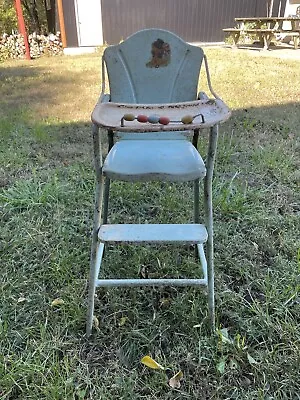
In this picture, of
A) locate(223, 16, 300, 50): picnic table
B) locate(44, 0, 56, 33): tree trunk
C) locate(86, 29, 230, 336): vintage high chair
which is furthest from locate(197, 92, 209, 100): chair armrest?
locate(44, 0, 56, 33): tree trunk

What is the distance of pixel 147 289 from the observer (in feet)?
4.97

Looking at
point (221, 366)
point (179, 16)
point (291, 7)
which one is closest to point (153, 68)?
point (221, 366)

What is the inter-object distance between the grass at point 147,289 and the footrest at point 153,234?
0.35 metres

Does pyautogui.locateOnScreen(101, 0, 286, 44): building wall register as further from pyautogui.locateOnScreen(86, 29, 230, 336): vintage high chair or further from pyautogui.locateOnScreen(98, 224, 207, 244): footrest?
pyautogui.locateOnScreen(98, 224, 207, 244): footrest

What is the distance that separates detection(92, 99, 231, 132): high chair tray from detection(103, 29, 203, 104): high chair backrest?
318 millimetres

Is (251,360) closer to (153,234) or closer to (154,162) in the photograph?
(153,234)

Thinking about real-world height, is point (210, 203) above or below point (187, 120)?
below

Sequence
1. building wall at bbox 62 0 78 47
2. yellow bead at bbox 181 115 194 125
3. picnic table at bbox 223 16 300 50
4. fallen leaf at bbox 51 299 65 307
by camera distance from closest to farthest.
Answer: yellow bead at bbox 181 115 194 125 < fallen leaf at bbox 51 299 65 307 < picnic table at bbox 223 16 300 50 < building wall at bbox 62 0 78 47

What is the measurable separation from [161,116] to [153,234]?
38cm

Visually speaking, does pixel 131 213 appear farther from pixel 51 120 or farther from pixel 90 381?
pixel 51 120

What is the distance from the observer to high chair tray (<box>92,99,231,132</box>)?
0.98m

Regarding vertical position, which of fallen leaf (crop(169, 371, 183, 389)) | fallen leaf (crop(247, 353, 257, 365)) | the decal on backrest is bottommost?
fallen leaf (crop(169, 371, 183, 389))

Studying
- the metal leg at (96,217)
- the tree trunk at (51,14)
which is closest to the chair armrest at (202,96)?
the metal leg at (96,217)

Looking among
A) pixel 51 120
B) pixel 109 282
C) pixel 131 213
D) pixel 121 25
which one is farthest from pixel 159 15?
pixel 109 282
